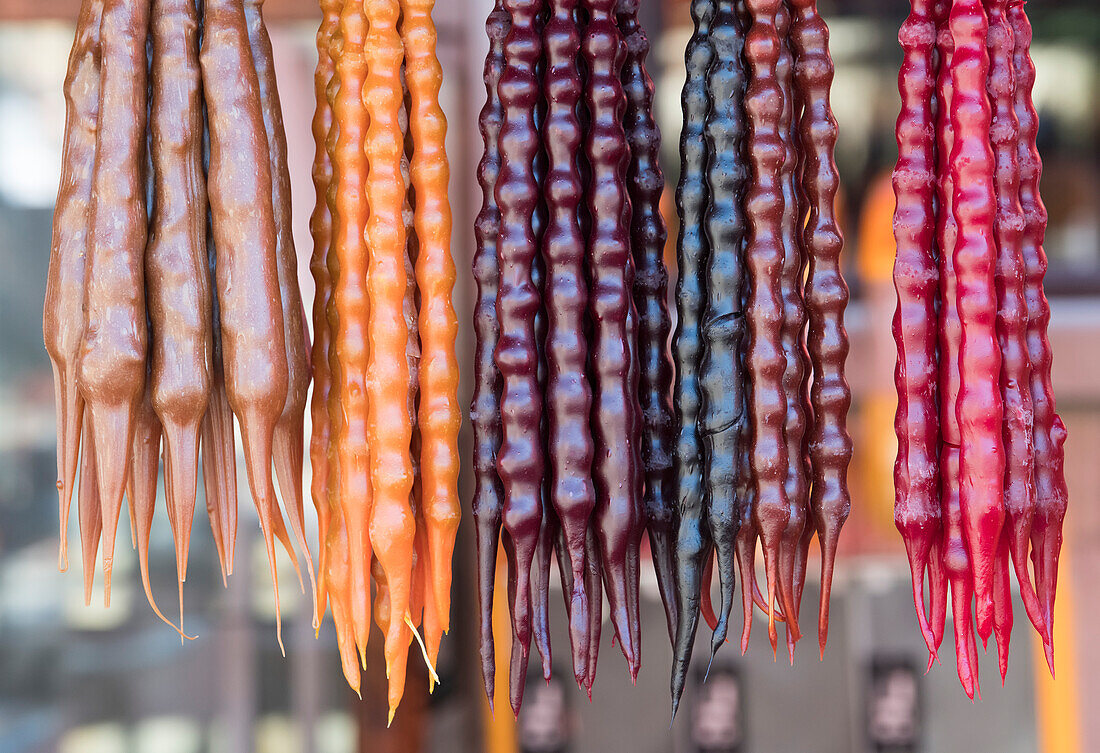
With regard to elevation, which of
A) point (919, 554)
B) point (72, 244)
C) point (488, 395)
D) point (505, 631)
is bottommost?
point (505, 631)

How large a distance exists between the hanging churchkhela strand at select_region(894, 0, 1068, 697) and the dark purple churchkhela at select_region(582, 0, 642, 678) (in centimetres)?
21

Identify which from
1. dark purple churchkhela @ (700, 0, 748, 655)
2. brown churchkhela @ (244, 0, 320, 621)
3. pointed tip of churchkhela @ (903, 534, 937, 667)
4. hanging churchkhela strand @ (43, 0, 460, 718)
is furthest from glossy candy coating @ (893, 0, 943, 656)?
brown churchkhela @ (244, 0, 320, 621)

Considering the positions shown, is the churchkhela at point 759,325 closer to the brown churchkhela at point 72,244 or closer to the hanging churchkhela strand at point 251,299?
the hanging churchkhela strand at point 251,299

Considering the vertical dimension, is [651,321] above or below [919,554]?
above

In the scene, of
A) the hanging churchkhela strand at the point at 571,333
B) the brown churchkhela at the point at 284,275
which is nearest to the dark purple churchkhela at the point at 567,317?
the hanging churchkhela strand at the point at 571,333

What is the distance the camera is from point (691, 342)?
0.65 meters

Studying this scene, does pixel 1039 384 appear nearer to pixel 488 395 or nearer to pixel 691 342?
pixel 691 342

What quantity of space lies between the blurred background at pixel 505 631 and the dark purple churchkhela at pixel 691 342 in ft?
3.53

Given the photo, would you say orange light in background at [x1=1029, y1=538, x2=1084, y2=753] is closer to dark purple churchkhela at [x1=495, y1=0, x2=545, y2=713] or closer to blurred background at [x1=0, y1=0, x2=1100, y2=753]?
blurred background at [x1=0, y1=0, x2=1100, y2=753]

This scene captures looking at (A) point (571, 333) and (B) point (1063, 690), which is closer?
(A) point (571, 333)

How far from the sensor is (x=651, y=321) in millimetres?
665

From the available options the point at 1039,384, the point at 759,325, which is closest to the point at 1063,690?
the point at 1039,384

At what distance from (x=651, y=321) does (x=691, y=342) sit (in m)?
0.04

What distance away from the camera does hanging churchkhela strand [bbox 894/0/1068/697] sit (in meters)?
0.62
